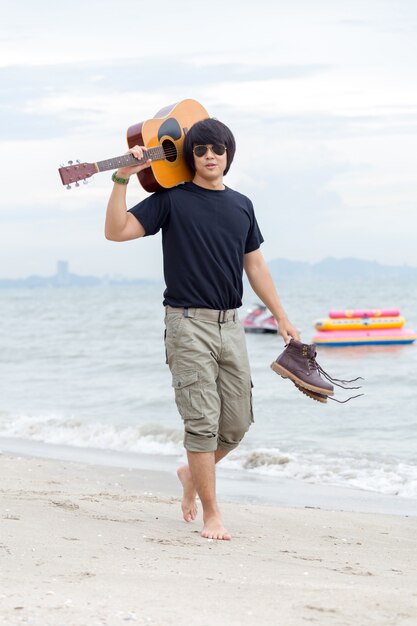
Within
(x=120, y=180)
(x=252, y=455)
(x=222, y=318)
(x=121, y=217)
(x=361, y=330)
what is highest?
(x=120, y=180)

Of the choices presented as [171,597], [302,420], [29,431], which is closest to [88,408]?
[29,431]

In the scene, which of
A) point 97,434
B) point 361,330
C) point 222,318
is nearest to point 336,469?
point 97,434

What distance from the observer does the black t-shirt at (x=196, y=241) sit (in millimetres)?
4750

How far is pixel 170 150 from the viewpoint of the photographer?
4926 mm

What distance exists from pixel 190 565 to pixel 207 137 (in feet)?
6.76

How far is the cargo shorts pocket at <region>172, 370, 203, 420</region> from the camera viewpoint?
4707 millimetres

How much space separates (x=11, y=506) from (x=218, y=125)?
2.33 m

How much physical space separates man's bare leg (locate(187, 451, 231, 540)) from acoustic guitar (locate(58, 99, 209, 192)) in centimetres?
136

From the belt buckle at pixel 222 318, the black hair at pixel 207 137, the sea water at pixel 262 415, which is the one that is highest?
the black hair at pixel 207 137

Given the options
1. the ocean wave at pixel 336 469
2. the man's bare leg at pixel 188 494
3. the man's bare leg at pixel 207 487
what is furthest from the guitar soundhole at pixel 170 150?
the ocean wave at pixel 336 469

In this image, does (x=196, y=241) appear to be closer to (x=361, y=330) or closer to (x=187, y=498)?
(x=187, y=498)

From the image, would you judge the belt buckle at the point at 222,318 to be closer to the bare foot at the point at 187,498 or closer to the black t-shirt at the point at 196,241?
the black t-shirt at the point at 196,241

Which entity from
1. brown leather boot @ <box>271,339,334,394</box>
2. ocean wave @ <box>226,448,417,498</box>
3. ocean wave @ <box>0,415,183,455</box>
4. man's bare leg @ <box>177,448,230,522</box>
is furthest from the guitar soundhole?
ocean wave @ <box>0,415,183,455</box>

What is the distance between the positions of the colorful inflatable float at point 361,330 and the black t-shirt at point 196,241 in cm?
1959
